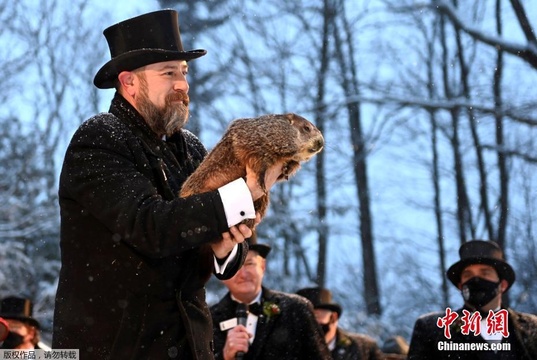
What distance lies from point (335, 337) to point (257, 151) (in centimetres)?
624

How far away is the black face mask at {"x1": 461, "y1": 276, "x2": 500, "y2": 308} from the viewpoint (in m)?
6.67

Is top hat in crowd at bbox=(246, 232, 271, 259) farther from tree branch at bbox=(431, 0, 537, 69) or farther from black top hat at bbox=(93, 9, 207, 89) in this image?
tree branch at bbox=(431, 0, 537, 69)

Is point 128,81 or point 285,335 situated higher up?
point 128,81

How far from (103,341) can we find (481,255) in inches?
173

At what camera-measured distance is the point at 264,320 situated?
21.4 ft

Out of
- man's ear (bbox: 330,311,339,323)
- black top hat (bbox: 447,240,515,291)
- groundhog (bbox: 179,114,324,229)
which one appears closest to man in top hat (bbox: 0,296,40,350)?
man's ear (bbox: 330,311,339,323)

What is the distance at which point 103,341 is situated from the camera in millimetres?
3117

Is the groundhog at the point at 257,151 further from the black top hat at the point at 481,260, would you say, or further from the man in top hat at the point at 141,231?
the black top hat at the point at 481,260

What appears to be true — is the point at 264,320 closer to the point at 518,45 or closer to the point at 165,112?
the point at 165,112

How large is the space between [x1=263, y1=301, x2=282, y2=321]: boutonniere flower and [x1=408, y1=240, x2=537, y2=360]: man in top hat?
0.95m

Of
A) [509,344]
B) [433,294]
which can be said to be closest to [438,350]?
[509,344]

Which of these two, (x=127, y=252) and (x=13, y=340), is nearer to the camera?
(x=127, y=252)

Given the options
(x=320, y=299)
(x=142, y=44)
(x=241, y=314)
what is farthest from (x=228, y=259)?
(x=320, y=299)

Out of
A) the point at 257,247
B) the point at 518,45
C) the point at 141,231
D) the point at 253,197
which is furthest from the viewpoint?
the point at 518,45
